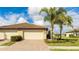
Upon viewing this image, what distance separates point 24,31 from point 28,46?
0.25 metres

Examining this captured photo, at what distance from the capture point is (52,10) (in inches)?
150

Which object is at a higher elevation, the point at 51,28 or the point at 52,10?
the point at 52,10

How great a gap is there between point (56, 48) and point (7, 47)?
2.50ft

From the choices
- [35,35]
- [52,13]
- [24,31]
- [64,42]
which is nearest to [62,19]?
[52,13]

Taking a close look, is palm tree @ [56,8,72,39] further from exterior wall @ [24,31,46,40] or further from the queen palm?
exterior wall @ [24,31,46,40]

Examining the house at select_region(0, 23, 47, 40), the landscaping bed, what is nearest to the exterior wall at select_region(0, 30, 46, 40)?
the house at select_region(0, 23, 47, 40)

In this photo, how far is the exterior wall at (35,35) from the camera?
381 centimetres

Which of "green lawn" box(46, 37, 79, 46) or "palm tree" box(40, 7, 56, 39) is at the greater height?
"palm tree" box(40, 7, 56, 39)

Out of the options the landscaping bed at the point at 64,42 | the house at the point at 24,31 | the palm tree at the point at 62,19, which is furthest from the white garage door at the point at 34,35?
the palm tree at the point at 62,19

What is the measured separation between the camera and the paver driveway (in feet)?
12.4

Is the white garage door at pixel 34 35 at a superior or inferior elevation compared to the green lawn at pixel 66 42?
superior

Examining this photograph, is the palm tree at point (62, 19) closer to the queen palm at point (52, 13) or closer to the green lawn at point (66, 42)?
the queen palm at point (52, 13)
